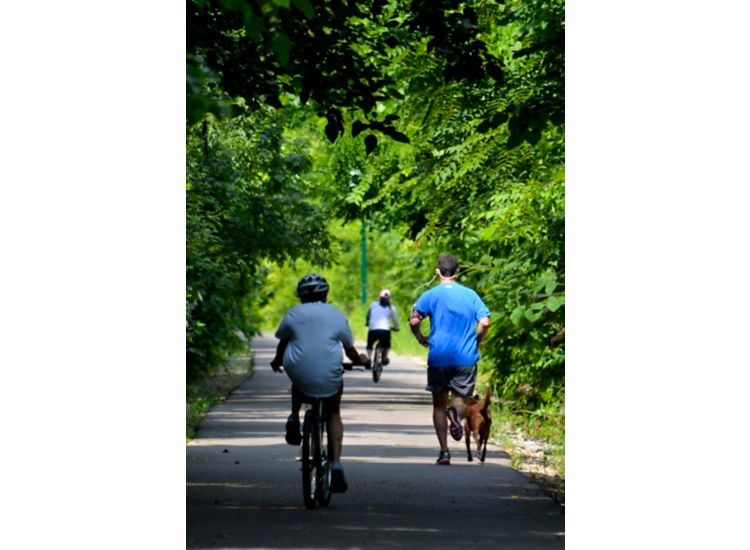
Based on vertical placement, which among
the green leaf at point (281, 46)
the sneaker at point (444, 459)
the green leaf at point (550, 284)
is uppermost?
the green leaf at point (281, 46)

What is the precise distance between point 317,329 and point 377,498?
62.8 inches

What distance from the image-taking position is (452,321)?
49.6 ft

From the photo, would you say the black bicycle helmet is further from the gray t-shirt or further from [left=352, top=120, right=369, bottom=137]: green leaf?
[left=352, top=120, right=369, bottom=137]: green leaf

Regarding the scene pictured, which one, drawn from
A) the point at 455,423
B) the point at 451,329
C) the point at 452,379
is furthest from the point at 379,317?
the point at 451,329

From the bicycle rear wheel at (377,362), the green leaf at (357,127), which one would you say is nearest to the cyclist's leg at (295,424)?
the green leaf at (357,127)

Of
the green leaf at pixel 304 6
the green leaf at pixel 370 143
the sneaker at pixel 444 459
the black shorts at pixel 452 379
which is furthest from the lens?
the sneaker at pixel 444 459

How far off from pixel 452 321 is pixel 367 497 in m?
2.27

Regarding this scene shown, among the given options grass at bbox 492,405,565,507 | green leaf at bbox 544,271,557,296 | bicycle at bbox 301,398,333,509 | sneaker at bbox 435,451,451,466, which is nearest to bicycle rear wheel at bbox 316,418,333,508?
bicycle at bbox 301,398,333,509

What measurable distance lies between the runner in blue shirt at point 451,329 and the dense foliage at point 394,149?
60.8 inches

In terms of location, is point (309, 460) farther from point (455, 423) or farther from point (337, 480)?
point (455, 423)

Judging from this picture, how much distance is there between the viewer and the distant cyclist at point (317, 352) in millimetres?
12500

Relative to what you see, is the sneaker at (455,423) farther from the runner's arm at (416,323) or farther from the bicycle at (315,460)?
the bicycle at (315,460)

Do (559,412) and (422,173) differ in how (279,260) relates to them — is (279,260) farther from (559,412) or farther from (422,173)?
(559,412)

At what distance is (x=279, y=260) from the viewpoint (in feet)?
98.3
